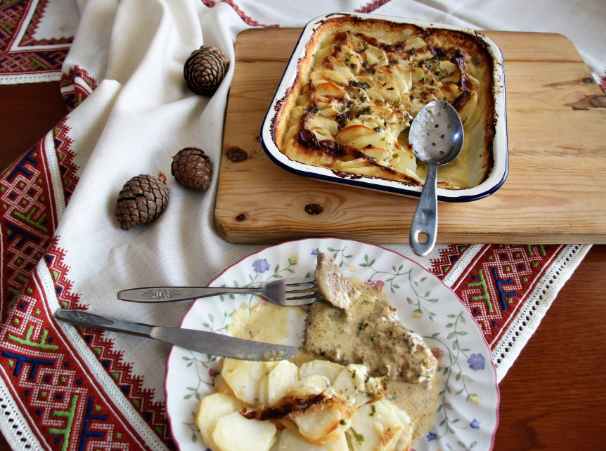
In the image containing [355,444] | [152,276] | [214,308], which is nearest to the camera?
[355,444]

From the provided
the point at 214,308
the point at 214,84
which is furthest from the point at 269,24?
the point at 214,308

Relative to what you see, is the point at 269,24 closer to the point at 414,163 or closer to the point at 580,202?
the point at 414,163

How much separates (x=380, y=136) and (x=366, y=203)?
222mm

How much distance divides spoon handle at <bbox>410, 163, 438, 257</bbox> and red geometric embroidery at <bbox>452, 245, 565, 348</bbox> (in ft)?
0.74

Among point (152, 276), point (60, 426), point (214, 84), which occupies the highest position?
point (214, 84)

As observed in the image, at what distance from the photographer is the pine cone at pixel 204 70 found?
1.74 m

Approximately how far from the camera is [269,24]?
2.16 metres

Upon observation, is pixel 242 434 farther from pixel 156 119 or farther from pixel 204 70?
pixel 204 70

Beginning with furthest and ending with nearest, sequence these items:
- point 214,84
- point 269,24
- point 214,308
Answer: point 269,24 < point 214,84 < point 214,308

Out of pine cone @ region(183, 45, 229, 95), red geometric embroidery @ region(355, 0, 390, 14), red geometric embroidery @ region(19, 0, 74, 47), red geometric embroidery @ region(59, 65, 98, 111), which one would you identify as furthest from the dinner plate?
red geometric embroidery @ region(19, 0, 74, 47)

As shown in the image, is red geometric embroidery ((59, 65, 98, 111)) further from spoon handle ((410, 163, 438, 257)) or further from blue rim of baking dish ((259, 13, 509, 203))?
spoon handle ((410, 163, 438, 257))

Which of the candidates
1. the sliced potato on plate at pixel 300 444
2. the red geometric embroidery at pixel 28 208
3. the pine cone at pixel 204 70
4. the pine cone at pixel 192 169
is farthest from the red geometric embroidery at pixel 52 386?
the pine cone at pixel 204 70

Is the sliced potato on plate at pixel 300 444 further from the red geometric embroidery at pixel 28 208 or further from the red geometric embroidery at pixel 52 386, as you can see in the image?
the red geometric embroidery at pixel 28 208

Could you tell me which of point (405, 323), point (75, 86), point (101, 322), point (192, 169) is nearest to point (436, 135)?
point (405, 323)
